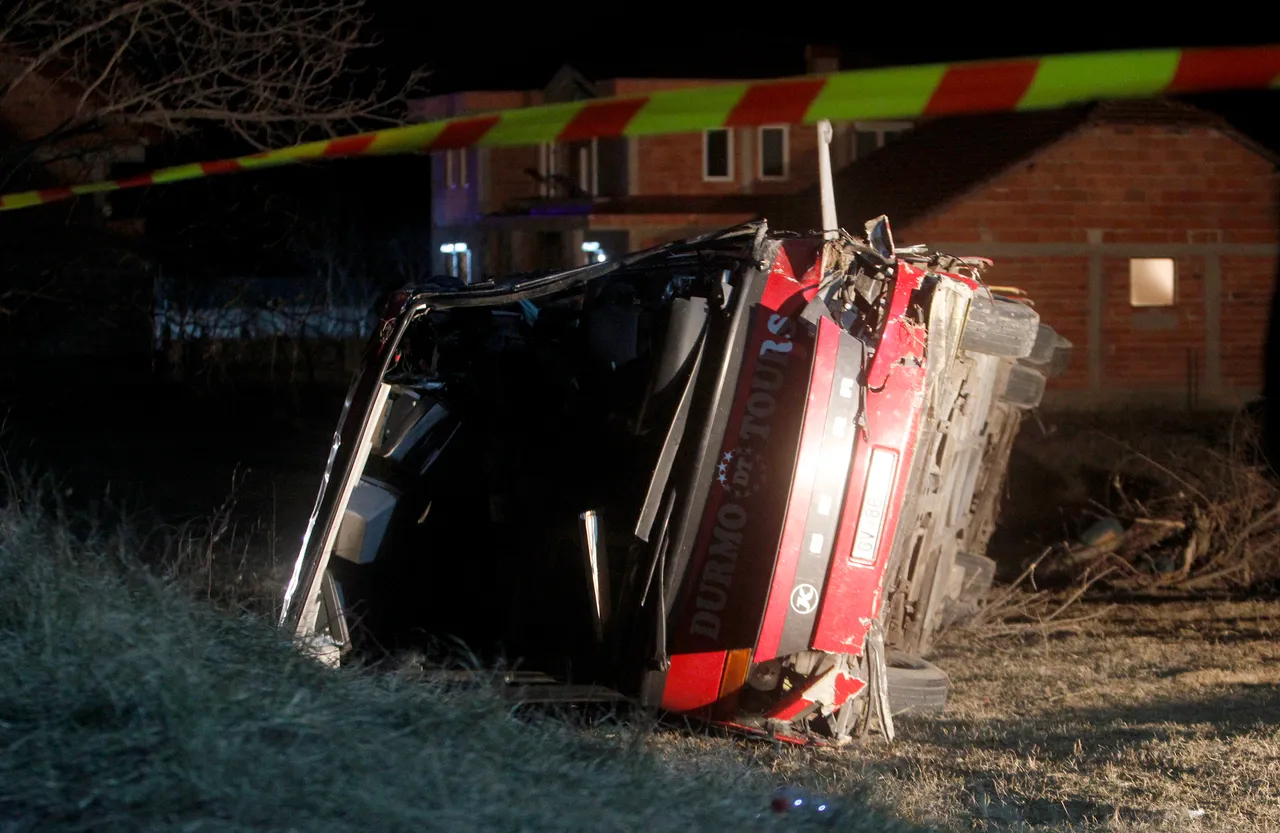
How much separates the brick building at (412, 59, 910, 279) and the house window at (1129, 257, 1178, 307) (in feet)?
22.2

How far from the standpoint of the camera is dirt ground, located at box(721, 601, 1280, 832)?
193 inches

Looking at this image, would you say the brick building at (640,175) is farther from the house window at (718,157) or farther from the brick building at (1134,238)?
the brick building at (1134,238)

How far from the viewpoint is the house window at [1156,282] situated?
69.7 ft

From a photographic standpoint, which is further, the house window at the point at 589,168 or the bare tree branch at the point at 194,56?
the house window at the point at 589,168

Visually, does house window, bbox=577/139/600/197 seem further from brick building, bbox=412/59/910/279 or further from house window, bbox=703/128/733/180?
house window, bbox=703/128/733/180

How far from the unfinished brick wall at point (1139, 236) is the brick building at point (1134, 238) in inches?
0.7

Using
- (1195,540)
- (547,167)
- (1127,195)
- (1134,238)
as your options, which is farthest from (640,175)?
(1195,540)

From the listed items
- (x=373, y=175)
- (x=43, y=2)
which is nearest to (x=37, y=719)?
(x=43, y=2)

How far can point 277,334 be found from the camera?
68.3 feet

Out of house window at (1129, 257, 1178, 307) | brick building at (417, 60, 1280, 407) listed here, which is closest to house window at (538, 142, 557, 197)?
brick building at (417, 60, 1280, 407)

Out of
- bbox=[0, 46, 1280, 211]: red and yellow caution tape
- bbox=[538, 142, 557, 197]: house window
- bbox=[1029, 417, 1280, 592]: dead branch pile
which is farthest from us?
bbox=[538, 142, 557, 197]: house window

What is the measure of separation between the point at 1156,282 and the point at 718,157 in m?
8.39

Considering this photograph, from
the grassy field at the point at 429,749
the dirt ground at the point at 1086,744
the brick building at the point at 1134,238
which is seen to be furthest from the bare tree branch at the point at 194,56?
the brick building at the point at 1134,238

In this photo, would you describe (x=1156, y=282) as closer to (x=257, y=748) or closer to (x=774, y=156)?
(x=774, y=156)
